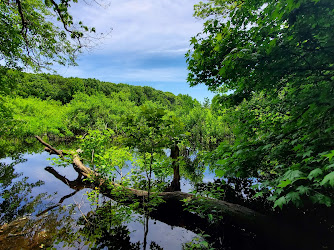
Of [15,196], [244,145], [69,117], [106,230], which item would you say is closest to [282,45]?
[244,145]

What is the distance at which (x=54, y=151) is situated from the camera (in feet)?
39.0

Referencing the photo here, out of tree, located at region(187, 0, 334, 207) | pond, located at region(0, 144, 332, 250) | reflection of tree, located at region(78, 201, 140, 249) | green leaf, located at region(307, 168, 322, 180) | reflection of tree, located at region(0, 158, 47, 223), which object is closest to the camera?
green leaf, located at region(307, 168, 322, 180)

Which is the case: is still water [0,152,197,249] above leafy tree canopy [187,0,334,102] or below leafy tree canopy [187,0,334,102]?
below

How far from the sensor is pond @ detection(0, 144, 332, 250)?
4.43 m

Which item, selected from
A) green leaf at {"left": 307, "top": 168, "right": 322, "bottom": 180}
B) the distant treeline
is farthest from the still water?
the distant treeline

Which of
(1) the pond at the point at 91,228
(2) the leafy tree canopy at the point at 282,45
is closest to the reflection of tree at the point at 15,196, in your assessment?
(1) the pond at the point at 91,228

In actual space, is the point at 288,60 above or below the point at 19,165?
below

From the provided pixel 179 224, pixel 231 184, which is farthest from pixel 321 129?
pixel 231 184

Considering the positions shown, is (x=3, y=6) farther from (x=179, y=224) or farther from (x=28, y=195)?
(x=179, y=224)

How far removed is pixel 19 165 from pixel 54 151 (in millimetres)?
2197

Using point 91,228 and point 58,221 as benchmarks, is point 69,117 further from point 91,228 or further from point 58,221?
point 91,228

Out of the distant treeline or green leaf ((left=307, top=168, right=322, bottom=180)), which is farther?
the distant treeline

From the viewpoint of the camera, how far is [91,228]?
16.5 ft

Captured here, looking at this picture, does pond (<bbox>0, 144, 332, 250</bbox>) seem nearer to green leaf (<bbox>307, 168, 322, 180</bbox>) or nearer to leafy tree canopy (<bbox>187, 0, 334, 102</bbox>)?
green leaf (<bbox>307, 168, 322, 180</bbox>)
